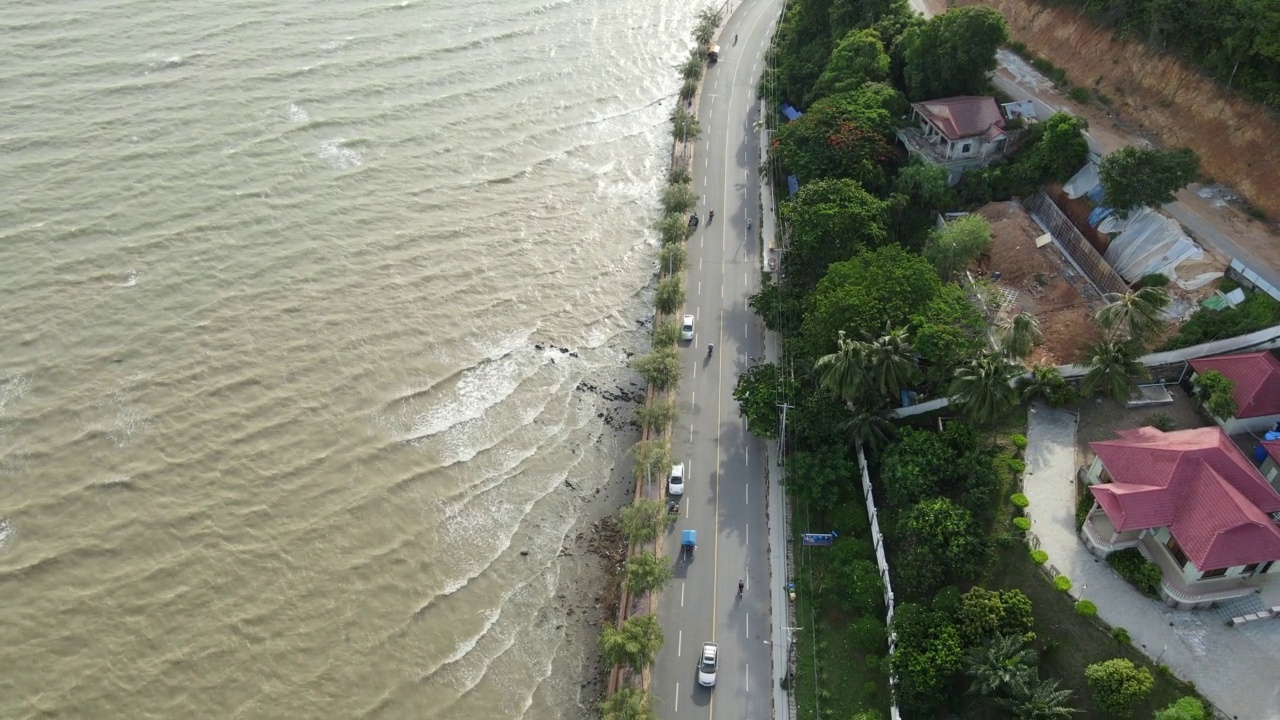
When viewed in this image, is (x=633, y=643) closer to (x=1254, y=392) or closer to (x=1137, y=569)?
(x=1137, y=569)

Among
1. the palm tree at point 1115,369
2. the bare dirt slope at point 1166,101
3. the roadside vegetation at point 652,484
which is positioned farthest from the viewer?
the bare dirt slope at point 1166,101

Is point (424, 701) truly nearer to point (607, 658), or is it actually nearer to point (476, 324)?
point (607, 658)

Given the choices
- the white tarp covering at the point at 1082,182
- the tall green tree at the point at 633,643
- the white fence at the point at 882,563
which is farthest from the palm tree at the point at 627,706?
the white tarp covering at the point at 1082,182

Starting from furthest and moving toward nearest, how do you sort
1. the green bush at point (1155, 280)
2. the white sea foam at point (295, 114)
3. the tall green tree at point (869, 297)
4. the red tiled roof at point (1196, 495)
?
1. the white sea foam at point (295, 114)
2. the green bush at point (1155, 280)
3. the tall green tree at point (869, 297)
4. the red tiled roof at point (1196, 495)

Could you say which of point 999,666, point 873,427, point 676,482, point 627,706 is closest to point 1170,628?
point 999,666

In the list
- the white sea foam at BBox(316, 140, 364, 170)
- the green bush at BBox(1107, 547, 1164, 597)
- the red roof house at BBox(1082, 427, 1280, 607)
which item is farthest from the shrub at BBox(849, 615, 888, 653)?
the white sea foam at BBox(316, 140, 364, 170)

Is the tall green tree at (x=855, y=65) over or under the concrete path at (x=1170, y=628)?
over

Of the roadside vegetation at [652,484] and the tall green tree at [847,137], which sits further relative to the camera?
the tall green tree at [847,137]

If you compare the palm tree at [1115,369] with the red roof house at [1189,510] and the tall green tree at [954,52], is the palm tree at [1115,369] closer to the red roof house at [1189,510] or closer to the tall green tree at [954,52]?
the red roof house at [1189,510]

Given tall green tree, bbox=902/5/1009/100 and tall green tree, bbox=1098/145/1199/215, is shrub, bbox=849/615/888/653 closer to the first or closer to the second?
tall green tree, bbox=1098/145/1199/215
